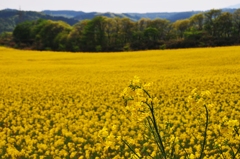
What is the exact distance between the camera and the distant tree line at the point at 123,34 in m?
73.0

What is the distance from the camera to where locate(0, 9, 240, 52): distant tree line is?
240ft

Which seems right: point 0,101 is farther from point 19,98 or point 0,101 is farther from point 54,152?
point 54,152

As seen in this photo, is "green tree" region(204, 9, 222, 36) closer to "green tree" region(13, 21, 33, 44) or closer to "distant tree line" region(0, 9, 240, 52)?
"distant tree line" region(0, 9, 240, 52)

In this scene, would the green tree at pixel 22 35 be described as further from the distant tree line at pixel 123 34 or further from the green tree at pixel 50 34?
the green tree at pixel 50 34

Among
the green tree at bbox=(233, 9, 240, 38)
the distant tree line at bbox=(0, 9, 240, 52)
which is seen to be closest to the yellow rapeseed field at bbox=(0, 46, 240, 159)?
the distant tree line at bbox=(0, 9, 240, 52)

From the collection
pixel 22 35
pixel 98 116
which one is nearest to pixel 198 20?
pixel 22 35

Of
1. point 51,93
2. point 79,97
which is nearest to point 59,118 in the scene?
point 79,97

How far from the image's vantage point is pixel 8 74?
76.9 feet

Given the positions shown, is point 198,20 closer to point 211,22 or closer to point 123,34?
point 211,22

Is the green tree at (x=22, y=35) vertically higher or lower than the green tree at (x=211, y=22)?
lower

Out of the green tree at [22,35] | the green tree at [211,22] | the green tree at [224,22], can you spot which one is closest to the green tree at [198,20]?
the green tree at [211,22]

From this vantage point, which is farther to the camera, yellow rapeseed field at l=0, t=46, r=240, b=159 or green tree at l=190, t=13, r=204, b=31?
green tree at l=190, t=13, r=204, b=31

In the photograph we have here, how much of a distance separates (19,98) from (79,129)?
21.0 ft

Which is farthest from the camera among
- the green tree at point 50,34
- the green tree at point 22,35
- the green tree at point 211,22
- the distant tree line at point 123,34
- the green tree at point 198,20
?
the green tree at point 22,35
